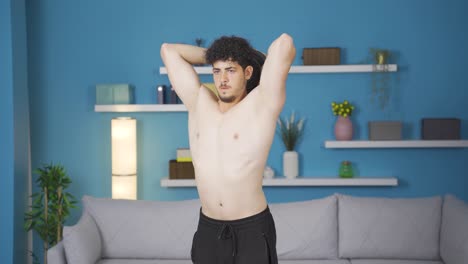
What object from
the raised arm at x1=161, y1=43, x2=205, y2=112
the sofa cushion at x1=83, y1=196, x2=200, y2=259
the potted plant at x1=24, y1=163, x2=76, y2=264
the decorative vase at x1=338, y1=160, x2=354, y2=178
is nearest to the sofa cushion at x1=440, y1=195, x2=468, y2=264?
the decorative vase at x1=338, y1=160, x2=354, y2=178

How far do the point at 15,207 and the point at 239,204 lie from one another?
270 centimetres

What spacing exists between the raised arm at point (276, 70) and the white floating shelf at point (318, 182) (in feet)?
8.48

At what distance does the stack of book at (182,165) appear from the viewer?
510cm

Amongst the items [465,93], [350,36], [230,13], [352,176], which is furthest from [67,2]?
[465,93]

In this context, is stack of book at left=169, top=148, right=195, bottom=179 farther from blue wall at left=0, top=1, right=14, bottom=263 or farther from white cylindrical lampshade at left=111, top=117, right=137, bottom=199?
blue wall at left=0, top=1, right=14, bottom=263

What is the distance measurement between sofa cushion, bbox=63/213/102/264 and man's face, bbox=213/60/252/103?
184 centimetres

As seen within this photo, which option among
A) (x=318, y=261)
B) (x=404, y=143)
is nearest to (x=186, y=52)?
(x=318, y=261)

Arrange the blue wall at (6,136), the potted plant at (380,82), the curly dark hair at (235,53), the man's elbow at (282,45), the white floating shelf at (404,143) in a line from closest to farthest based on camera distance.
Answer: the man's elbow at (282,45), the curly dark hair at (235,53), the blue wall at (6,136), the white floating shelf at (404,143), the potted plant at (380,82)

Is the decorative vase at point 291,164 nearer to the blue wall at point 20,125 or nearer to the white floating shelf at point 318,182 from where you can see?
the white floating shelf at point 318,182

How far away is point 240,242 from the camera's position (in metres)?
2.58

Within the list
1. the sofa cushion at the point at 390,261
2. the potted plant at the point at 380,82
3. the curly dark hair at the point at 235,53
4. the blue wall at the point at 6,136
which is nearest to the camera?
the curly dark hair at the point at 235,53

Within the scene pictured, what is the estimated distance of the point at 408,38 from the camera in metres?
5.16

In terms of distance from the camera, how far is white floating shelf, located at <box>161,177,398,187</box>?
5.05m

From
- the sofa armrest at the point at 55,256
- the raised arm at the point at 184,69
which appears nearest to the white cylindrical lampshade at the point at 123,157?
the sofa armrest at the point at 55,256
